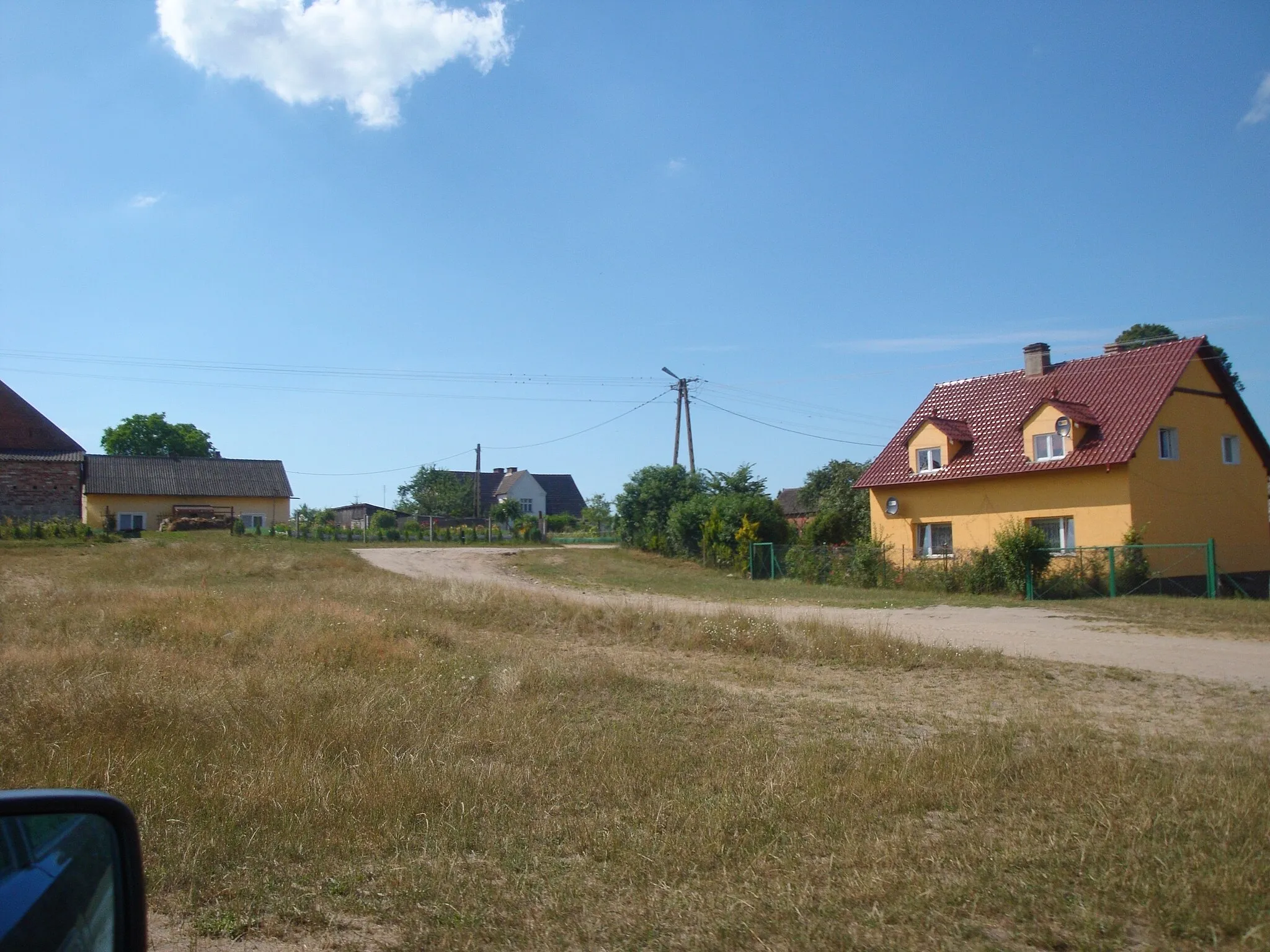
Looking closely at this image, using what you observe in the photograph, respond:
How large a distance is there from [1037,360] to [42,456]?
183 ft

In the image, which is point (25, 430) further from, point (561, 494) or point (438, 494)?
point (561, 494)

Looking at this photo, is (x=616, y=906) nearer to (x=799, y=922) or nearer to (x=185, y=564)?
(x=799, y=922)

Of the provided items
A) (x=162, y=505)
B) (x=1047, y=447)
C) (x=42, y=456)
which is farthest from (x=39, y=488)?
(x=1047, y=447)

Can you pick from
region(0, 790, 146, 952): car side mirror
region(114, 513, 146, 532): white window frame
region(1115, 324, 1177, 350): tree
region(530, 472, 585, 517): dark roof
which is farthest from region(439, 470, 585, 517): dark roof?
region(0, 790, 146, 952): car side mirror

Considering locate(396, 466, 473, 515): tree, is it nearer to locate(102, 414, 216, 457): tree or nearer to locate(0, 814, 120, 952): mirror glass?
locate(102, 414, 216, 457): tree

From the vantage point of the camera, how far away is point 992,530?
31.1m

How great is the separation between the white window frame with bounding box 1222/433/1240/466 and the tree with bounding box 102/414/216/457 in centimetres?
8249

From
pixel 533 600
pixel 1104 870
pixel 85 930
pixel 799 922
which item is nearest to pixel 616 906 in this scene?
pixel 799 922

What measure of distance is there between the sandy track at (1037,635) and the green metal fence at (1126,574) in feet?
12.2

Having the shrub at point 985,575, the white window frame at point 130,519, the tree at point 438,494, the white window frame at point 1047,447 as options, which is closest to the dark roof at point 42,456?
the white window frame at point 130,519

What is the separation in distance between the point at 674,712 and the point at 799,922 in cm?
489

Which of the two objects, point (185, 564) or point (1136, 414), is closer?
point (1136, 414)

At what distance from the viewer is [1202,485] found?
2991 centimetres

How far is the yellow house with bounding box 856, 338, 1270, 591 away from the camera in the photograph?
28.2 m
